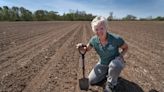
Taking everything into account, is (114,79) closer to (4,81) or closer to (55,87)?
(55,87)

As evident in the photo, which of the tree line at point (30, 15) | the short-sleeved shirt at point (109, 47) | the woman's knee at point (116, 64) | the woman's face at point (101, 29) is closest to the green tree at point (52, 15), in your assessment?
the tree line at point (30, 15)

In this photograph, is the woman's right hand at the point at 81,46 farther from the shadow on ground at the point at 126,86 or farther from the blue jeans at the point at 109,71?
the shadow on ground at the point at 126,86

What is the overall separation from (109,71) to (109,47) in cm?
48

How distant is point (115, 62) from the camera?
4.90m

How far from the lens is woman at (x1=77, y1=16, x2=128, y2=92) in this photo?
16.0ft

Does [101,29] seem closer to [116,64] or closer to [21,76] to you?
[116,64]

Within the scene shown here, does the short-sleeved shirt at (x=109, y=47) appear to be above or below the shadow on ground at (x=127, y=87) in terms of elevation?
above

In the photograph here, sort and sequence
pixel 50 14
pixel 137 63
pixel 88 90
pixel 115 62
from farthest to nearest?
pixel 50 14, pixel 137 63, pixel 88 90, pixel 115 62

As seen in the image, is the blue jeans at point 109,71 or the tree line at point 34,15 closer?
the blue jeans at point 109,71

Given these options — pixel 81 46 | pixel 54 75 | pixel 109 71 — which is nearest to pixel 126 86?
pixel 109 71

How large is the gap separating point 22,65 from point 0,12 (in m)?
83.3

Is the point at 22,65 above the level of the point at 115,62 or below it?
below

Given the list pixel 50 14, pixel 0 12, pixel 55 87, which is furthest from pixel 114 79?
pixel 50 14

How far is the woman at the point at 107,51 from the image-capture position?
16.0 feet
